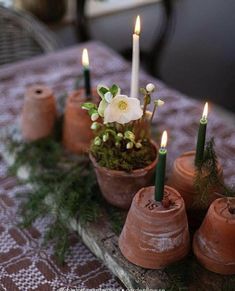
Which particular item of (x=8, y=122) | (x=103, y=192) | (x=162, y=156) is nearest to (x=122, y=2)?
(x=8, y=122)

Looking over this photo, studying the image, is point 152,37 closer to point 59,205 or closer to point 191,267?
point 59,205

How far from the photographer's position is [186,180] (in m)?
0.90

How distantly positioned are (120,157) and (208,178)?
0.16 metres

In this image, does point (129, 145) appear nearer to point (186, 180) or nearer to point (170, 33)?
point (186, 180)

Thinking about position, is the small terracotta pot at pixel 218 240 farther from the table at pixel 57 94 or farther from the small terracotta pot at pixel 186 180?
the table at pixel 57 94

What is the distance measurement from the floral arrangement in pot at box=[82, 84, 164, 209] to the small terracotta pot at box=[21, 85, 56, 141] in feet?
0.80

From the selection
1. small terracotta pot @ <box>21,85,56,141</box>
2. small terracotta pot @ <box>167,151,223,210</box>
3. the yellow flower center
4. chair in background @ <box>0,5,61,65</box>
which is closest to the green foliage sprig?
small terracotta pot @ <box>21,85,56,141</box>

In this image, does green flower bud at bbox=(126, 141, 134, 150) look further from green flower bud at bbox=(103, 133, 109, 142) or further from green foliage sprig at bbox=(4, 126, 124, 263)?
green foliage sprig at bbox=(4, 126, 124, 263)

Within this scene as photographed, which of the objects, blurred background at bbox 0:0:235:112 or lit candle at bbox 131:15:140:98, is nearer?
lit candle at bbox 131:15:140:98

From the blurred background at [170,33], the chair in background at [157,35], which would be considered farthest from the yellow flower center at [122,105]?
the chair in background at [157,35]

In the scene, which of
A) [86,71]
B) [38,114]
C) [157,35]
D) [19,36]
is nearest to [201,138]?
[86,71]

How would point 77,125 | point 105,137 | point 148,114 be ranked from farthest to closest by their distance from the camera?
point 77,125 → point 148,114 → point 105,137

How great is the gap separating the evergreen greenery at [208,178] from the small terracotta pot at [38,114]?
43cm

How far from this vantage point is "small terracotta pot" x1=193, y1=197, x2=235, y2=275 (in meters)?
0.79
